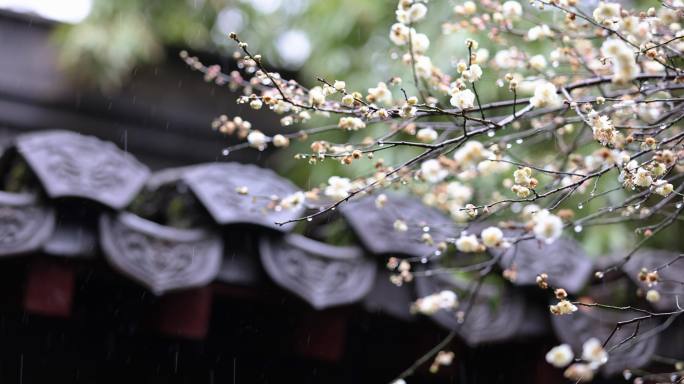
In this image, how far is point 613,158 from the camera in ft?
4.62

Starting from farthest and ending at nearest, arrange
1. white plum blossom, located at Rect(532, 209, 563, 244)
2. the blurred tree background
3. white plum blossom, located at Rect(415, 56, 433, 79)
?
the blurred tree background → white plum blossom, located at Rect(415, 56, 433, 79) → white plum blossom, located at Rect(532, 209, 563, 244)

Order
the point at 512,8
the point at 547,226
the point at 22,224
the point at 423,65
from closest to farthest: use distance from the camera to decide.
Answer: the point at 547,226 → the point at 423,65 → the point at 512,8 → the point at 22,224

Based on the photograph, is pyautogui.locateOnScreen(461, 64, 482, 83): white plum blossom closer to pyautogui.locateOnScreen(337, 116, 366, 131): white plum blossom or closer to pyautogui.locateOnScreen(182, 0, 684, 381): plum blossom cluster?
pyautogui.locateOnScreen(182, 0, 684, 381): plum blossom cluster

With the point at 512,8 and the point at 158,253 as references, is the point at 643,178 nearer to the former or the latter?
the point at 512,8

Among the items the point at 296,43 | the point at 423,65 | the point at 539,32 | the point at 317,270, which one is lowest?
the point at 317,270

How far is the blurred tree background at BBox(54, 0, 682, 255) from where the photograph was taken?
4293mm

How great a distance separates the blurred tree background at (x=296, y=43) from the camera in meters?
4.29

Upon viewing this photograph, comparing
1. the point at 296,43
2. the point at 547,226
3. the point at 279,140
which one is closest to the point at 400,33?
the point at 279,140

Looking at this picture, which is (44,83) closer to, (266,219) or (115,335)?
(115,335)

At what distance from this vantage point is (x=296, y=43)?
536cm

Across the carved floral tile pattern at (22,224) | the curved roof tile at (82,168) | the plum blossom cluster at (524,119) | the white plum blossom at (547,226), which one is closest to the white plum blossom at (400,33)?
the plum blossom cluster at (524,119)

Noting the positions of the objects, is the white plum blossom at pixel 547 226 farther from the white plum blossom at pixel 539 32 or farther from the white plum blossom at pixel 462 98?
the white plum blossom at pixel 539 32

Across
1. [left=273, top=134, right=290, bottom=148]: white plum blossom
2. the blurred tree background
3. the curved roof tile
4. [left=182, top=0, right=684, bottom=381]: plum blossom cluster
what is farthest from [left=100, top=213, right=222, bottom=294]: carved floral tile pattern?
the blurred tree background

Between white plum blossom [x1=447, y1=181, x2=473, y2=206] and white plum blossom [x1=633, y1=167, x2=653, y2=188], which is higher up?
white plum blossom [x1=633, y1=167, x2=653, y2=188]
